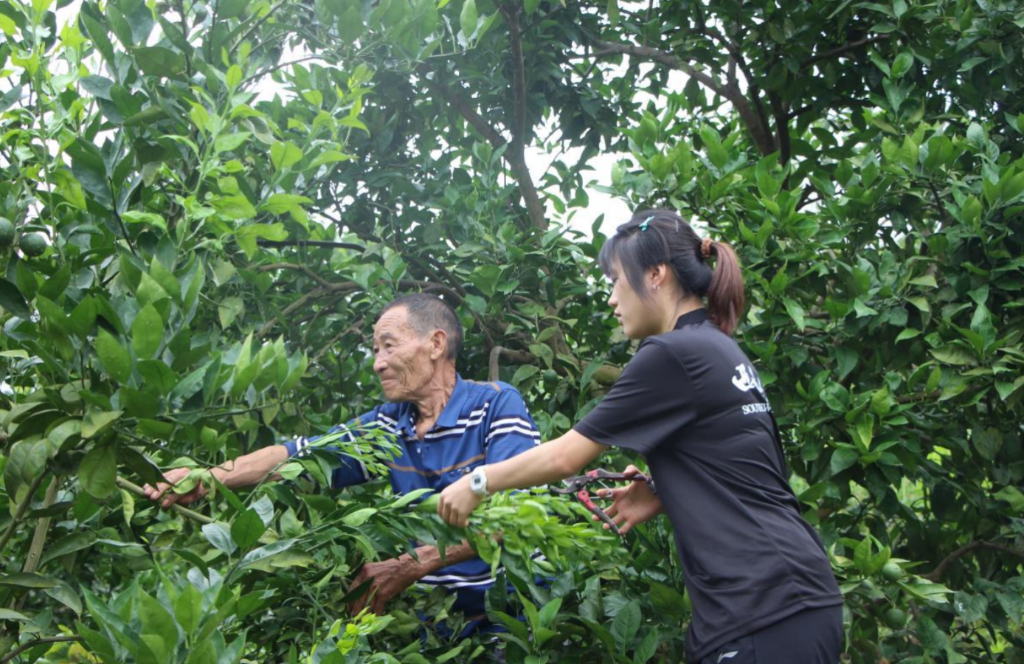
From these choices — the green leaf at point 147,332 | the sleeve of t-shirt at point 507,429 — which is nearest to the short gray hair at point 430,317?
the sleeve of t-shirt at point 507,429

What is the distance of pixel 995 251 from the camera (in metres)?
3.28

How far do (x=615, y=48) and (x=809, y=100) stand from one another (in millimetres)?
746

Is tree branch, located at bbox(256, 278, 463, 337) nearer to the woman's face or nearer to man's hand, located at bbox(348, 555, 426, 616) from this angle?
man's hand, located at bbox(348, 555, 426, 616)

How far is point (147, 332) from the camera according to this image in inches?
80.9

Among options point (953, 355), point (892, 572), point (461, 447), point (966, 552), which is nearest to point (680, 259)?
point (461, 447)

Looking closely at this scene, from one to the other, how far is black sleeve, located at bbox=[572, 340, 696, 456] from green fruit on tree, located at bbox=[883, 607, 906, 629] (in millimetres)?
1034

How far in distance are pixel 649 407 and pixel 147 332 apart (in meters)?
0.99

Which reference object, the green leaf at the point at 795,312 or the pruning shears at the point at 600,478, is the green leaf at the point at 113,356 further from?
the green leaf at the point at 795,312

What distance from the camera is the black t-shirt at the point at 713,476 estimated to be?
2.36 metres

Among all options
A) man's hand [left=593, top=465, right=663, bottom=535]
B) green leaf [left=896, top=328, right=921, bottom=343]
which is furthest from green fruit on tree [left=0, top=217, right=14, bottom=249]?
green leaf [left=896, top=328, right=921, bottom=343]

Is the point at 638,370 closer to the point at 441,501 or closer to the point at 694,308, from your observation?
the point at 694,308

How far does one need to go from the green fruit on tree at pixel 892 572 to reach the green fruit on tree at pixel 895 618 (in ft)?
0.66

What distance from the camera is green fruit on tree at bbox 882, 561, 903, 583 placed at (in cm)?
286

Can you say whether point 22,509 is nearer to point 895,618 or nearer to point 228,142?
point 228,142
